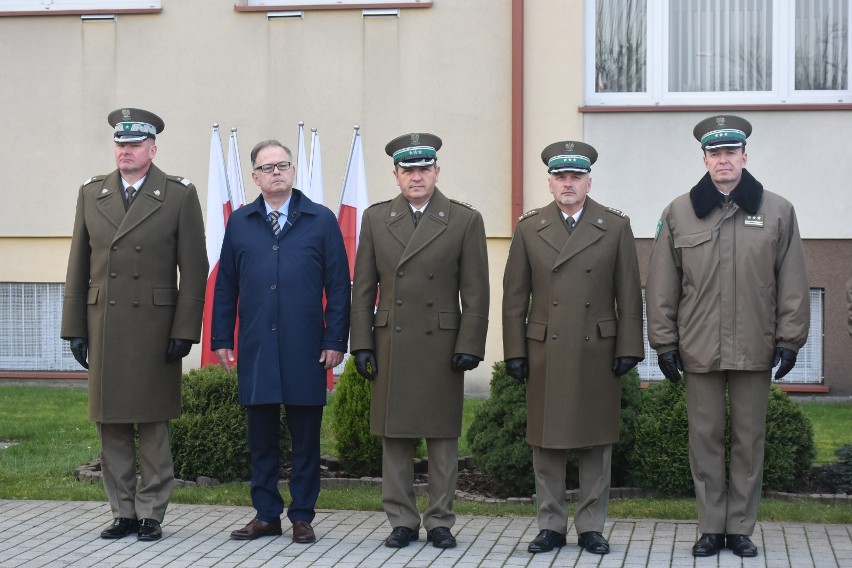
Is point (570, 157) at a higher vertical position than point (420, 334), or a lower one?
higher

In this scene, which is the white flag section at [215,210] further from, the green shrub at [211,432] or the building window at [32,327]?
the building window at [32,327]

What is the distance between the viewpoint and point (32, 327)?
1445cm

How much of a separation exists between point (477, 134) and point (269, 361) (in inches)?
261

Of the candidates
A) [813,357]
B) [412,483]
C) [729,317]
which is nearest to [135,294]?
[412,483]

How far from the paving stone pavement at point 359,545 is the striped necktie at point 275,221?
168 centimetres

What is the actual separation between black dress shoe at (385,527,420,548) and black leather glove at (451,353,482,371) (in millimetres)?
898

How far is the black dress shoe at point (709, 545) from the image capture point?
677cm

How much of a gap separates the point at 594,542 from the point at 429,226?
74.0 inches

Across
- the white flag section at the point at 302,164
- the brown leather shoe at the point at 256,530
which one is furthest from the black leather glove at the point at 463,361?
the white flag section at the point at 302,164

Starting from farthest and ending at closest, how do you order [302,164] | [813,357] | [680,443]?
[813,357] → [302,164] → [680,443]

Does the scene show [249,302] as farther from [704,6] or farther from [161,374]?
[704,6]

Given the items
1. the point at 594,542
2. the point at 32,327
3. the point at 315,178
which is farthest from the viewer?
the point at 32,327

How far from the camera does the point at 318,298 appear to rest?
288 inches

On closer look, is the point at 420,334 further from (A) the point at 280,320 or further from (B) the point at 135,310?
(B) the point at 135,310
